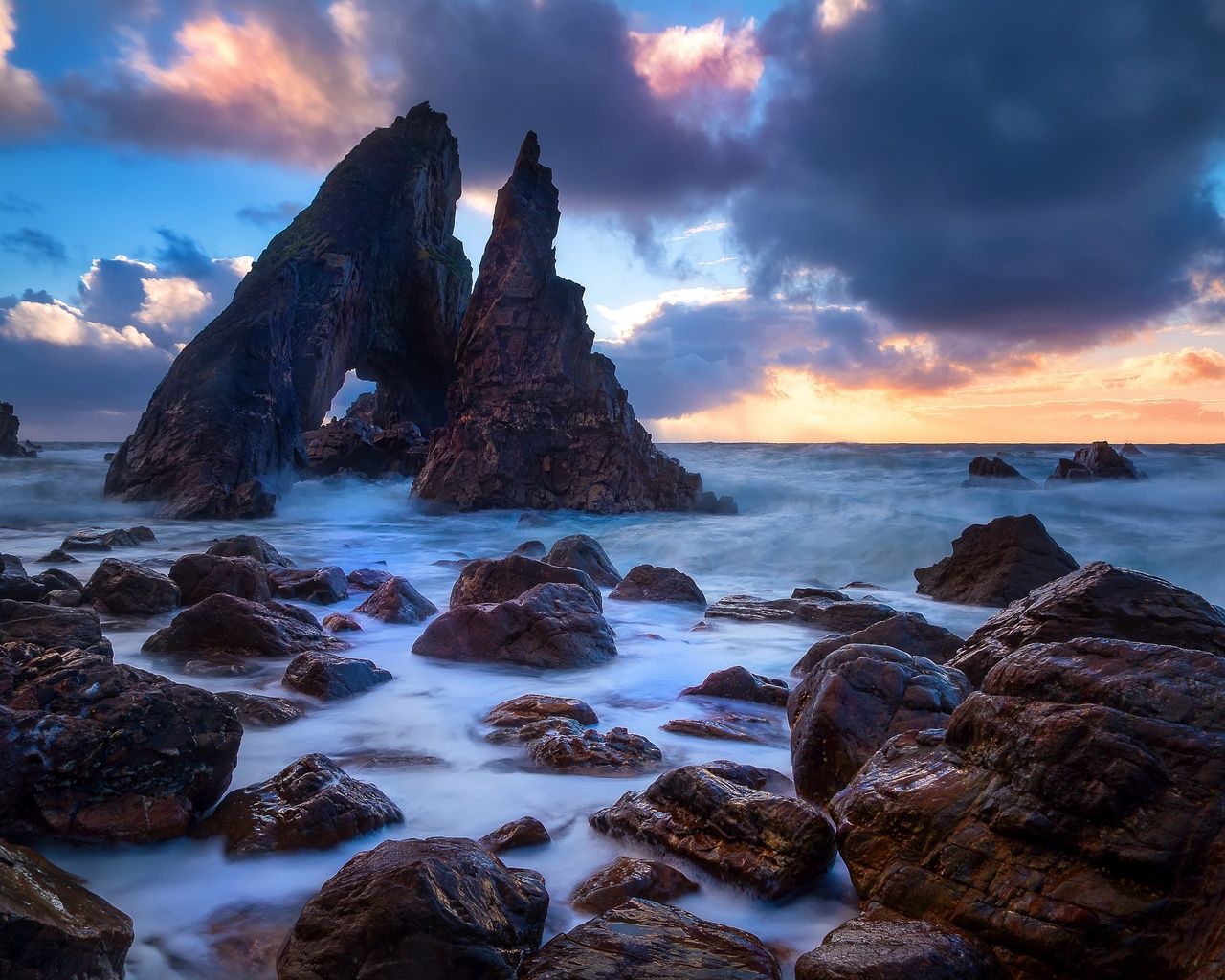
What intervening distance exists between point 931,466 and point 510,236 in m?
22.8

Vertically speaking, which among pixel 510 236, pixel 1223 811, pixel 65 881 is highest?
pixel 510 236

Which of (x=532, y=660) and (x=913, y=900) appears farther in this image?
(x=532, y=660)

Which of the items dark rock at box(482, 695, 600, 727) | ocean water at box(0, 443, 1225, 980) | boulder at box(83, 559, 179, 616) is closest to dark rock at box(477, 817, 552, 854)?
ocean water at box(0, 443, 1225, 980)

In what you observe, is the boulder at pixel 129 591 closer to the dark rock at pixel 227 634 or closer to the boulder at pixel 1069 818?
the dark rock at pixel 227 634

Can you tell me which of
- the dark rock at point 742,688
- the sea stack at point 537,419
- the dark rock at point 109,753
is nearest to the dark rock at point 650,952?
the dark rock at point 109,753

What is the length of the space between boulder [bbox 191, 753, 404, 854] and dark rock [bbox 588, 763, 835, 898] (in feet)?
2.93

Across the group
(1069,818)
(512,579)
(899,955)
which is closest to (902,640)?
(1069,818)

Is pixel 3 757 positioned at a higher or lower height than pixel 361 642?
higher

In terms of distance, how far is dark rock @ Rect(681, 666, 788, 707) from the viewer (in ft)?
16.3

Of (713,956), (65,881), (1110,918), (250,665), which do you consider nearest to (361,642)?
(250,665)

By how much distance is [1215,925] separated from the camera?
1.72 m

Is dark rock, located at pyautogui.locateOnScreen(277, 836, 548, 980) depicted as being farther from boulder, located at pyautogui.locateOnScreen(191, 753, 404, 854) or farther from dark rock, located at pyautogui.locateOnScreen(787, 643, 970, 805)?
dark rock, located at pyautogui.locateOnScreen(787, 643, 970, 805)

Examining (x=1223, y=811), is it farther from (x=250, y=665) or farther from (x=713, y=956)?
(x=250, y=665)

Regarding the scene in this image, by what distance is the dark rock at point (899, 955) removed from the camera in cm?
182
